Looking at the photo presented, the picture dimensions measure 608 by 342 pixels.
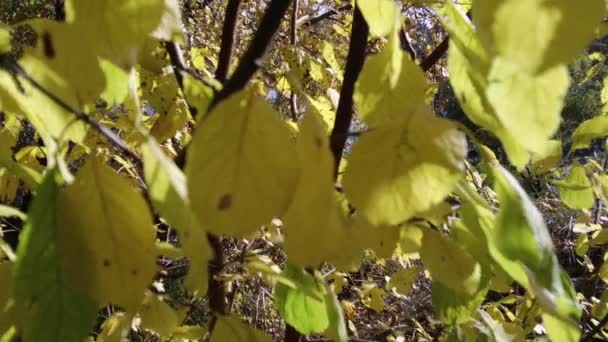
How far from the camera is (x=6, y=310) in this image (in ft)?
1.68

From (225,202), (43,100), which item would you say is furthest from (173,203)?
(43,100)

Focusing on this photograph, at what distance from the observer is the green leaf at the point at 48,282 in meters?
0.33

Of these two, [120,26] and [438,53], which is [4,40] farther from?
[438,53]

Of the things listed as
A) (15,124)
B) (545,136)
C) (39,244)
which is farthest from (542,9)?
(15,124)

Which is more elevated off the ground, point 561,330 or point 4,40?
point 4,40

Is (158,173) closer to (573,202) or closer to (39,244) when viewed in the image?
(39,244)

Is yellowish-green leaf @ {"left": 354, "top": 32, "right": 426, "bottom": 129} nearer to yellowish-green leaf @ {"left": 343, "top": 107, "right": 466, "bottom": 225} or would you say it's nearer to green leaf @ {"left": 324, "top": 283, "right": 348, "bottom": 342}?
yellowish-green leaf @ {"left": 343, "top": 107, "right": 466, "bottom": 225}

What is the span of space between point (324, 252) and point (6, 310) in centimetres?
37

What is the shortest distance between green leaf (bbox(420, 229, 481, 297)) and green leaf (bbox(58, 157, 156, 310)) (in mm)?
314

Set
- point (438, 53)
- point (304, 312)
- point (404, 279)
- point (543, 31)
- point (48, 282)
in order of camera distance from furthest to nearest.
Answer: point (404, 279), point (438, 53), point (304, 312), point (48, 282), point (543, 31)

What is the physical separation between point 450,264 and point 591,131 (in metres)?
0.65

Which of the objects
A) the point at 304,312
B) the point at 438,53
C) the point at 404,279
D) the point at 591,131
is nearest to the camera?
the point at 304,312

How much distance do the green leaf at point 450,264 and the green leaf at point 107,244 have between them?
12.4 inches

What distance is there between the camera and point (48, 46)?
0.31m
